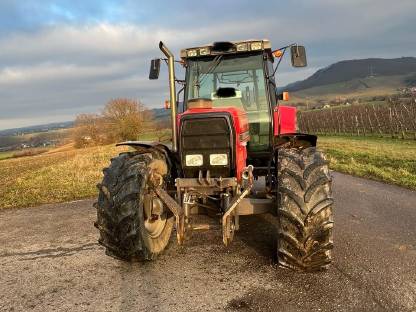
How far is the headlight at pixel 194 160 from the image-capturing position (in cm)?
459

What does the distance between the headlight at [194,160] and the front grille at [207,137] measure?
4cm

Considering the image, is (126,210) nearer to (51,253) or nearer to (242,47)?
(51,253)

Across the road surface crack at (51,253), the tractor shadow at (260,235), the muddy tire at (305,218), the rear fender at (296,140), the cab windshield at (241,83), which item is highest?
the cab windshield at (241,83)

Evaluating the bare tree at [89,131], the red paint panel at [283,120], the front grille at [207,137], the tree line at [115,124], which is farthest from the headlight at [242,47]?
the bare tree at [89,131]

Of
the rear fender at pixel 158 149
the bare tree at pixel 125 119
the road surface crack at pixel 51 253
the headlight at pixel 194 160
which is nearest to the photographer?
the headlight at pixel 194 160

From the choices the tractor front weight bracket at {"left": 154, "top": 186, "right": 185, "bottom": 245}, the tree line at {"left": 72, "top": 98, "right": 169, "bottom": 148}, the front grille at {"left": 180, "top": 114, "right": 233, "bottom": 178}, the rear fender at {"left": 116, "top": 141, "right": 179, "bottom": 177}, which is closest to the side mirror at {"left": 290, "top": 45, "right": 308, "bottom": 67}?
the front grille at {"left": 180, "top": 114, "right": 233, "bottom": 178}

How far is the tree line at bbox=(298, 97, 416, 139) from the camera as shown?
2878 cm

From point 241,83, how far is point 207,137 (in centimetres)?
181

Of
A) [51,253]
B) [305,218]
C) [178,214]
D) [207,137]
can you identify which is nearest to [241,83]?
[207,137]

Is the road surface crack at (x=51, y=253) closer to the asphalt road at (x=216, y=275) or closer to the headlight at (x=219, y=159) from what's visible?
the asphalt road at (x=216, y=275)

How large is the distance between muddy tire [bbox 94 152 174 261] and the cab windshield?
70.7 inches

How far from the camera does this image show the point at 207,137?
4.51 meters

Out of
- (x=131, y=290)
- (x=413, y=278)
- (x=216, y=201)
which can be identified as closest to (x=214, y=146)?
(x=216, y=201)

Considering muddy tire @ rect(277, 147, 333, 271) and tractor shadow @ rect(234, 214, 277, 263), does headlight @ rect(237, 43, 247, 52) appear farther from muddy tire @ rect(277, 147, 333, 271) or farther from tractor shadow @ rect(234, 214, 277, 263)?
tractor shadow @ rect(234, 214, 277, 263)
